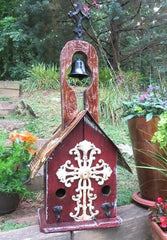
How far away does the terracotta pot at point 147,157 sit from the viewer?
162cm

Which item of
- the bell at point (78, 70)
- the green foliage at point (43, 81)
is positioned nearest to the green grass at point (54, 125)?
the green foliage at point (43, 81)

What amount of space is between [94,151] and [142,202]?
1.75ft

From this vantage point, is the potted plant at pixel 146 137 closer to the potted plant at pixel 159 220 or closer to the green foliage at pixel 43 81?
the potted plant at pixel 159 220

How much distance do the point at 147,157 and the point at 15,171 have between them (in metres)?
0.77

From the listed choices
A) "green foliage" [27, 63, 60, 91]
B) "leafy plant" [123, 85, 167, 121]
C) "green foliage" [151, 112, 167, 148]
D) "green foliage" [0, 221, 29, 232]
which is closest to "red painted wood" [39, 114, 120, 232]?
"green foliage" [0, 221, 29, 232]

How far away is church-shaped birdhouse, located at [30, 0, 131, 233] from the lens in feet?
4.37

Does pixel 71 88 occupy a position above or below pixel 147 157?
above

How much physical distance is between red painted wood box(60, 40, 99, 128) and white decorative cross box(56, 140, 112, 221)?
185 mm

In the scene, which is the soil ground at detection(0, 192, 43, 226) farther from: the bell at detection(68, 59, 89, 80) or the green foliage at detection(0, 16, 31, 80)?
the green foliage at detection(0, 16, 31, 80)

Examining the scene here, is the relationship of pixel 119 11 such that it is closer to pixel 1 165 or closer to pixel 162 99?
pixel 162 99

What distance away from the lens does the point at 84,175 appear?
1374 mm

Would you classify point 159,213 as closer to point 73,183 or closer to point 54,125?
point 73,183

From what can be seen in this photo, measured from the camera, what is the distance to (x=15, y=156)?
1654mm

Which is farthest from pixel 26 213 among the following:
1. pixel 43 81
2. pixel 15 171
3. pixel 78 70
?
pixel 43 81
